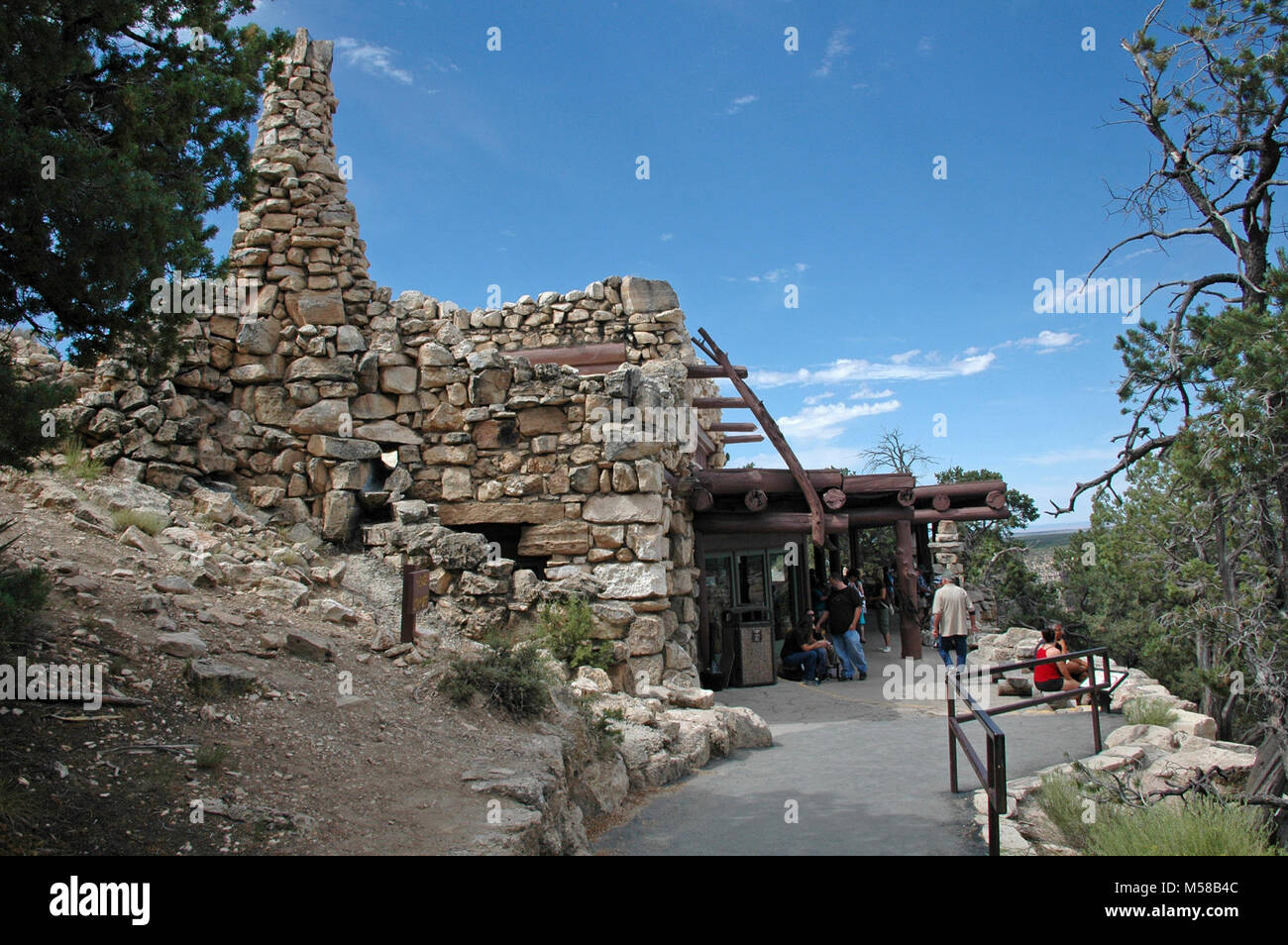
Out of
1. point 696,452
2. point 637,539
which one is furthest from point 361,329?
point 696,452

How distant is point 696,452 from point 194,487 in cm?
688

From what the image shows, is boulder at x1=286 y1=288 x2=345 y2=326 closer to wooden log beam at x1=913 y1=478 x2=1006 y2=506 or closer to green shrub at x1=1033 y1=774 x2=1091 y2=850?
green shrub at x1=1033 y1=774 x2=1091 y2=850

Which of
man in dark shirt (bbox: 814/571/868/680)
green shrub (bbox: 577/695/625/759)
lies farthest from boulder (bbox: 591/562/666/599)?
man in dark shirt (bbox: 814/571/868/680)

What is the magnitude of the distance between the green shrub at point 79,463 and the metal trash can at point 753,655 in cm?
760

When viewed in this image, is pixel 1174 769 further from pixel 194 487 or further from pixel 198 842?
pixel 194 487

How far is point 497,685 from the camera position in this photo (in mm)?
5762

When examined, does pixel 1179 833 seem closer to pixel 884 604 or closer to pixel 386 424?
pixel 386 424

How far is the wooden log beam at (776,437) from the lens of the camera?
1109 cm

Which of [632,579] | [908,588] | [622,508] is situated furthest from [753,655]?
[622,508]

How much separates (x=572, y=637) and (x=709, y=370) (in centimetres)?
479

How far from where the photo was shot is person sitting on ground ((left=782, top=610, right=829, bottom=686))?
11.8 m

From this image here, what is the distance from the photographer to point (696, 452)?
12414 mm

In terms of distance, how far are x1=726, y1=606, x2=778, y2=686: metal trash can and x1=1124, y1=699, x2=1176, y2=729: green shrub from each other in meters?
4.29

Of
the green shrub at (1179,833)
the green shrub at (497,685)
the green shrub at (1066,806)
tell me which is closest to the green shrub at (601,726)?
the green shrub at (497,685)
